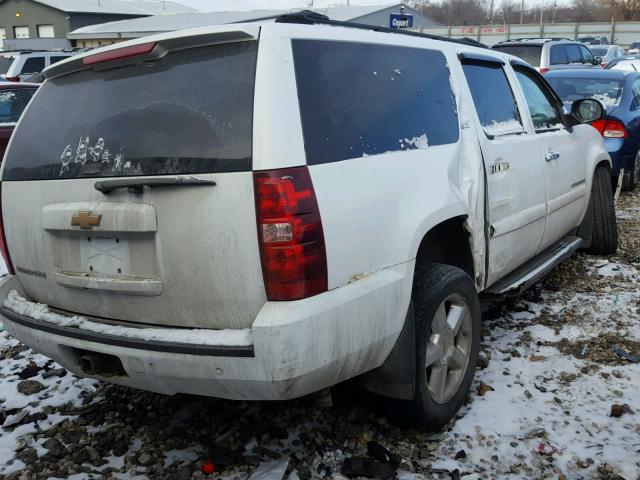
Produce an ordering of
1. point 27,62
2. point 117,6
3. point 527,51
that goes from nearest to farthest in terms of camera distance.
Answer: point 527,51 < point 27,62 < point 117,6

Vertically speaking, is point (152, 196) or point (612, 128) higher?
point (152, 196)

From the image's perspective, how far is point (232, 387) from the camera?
2.20 m

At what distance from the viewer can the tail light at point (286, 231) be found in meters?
2.06

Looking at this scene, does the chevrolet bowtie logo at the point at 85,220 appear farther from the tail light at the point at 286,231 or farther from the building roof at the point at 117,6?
the building roof at the point at 117,6

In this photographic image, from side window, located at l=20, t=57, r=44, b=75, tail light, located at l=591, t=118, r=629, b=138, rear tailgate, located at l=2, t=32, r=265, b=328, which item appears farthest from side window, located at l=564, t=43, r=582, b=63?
side window, located at l=20, t=57, r=44, b=75

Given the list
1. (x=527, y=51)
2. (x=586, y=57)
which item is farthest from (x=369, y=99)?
(x=586, y=57)

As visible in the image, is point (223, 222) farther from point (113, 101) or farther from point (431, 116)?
point (431, 116)

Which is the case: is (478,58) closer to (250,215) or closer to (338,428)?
(250,215)

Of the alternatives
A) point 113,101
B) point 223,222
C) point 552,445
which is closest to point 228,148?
point 223,222

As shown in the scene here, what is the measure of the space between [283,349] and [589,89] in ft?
25.5

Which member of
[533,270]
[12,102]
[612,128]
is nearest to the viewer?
[533,270]

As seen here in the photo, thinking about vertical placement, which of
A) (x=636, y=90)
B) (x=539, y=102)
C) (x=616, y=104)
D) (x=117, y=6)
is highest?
(x=117, y=6)

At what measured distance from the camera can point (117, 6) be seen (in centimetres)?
4938

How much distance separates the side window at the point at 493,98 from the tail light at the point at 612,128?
13.6ft
